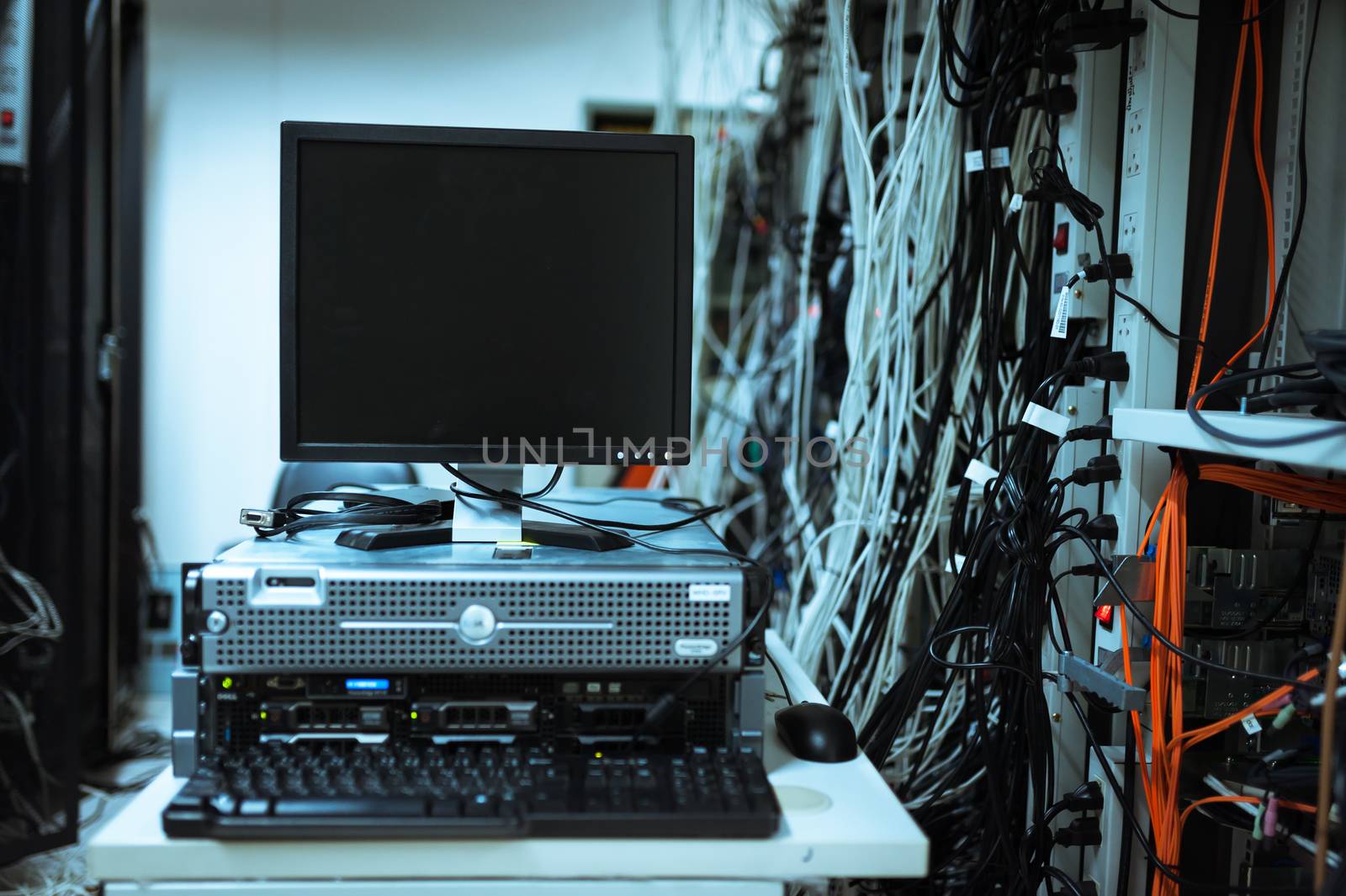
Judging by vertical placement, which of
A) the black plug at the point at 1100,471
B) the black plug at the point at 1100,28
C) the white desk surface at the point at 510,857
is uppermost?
the black plug at the point at 1100,28

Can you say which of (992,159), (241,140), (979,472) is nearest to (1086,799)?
(979,472)

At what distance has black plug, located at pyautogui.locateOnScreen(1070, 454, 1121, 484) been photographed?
1.08 meters

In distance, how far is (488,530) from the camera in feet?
3.19

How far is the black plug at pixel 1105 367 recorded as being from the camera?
1103mm

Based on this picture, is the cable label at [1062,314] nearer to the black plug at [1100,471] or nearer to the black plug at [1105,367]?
the black plug at [1105,367]

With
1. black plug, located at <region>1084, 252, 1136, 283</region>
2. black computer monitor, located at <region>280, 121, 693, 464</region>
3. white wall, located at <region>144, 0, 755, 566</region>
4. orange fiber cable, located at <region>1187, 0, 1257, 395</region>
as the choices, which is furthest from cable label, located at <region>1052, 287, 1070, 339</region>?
white wall, located at <region>144, 0, 755, 566</region>

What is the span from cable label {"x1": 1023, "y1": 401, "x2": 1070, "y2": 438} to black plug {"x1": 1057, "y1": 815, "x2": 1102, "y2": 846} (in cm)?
51

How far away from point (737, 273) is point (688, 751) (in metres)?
2.31

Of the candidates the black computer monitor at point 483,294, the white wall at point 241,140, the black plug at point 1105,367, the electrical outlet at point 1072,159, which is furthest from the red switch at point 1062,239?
the white wall at point 241,140

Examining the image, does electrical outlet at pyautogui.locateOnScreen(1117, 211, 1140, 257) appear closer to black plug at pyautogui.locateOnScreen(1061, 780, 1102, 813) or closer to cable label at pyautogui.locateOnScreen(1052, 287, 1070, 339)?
cable label at pyautogui.locateOnScreen(1052, 287, 1070, 339)

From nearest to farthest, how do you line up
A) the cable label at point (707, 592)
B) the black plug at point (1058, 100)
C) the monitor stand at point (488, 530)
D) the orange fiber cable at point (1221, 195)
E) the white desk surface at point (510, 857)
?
1. the white desk surface at point (510, 857)
2. the cable label at point (707, 592)
3. the monitor stand at point (488, 530)
4. the orange fiber cable at point (1221, 195)
5. the black plug at point (1058, 100)

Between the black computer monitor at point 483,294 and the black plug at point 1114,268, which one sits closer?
the black computer monitor at point 483,294

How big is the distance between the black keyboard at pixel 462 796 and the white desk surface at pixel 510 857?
0.01 m

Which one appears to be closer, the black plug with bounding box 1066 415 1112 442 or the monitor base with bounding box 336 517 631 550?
the monitor base with bounding box 336 517 631 550
